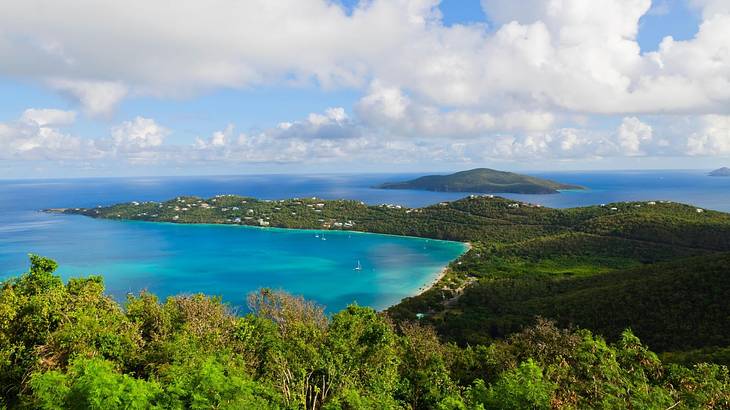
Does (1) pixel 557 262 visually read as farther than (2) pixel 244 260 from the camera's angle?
No

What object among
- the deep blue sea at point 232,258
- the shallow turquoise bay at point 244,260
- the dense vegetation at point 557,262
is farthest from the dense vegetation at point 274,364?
the deep blue sea at point 232,258

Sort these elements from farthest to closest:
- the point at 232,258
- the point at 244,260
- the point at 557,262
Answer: the point at 232,258
the point at 244,260
the point at 557,262

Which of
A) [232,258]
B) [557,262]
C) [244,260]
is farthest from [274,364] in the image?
[232,258]

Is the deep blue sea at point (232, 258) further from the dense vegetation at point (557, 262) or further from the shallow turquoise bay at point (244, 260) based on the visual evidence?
the dense vegetation at point (557, 262)

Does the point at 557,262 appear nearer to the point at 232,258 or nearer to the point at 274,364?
the point at 232,258

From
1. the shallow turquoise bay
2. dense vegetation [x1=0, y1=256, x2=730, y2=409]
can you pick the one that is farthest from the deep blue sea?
dense vegetation [x1=0, y1=256, x2=730, y2=409]

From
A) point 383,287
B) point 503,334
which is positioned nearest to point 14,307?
point 503,334

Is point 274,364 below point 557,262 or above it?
above
